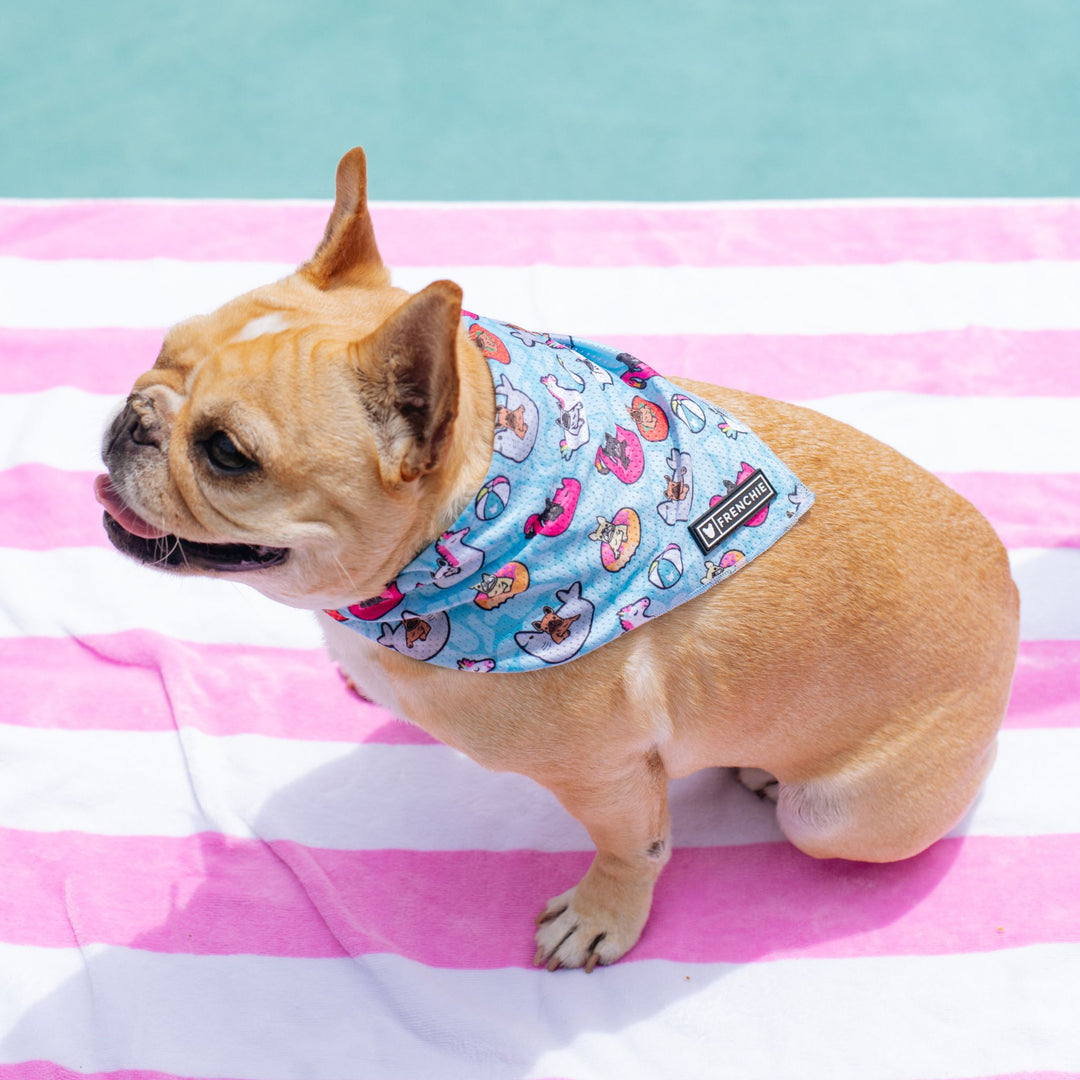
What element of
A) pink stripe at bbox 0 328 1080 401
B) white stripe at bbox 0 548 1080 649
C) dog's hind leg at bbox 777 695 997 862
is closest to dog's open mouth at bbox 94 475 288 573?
white stripe at bbox 0 548 1080 649

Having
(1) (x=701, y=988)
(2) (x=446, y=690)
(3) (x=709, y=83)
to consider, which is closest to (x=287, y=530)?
(2) (x=446, y=690)

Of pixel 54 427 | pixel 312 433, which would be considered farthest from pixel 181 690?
pixel 312 433

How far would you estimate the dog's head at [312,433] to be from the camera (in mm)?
1672

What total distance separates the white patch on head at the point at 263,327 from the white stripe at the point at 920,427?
180cm

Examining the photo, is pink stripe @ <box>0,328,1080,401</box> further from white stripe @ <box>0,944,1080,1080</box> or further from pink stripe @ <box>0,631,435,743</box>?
white stripe @ <box>0,944,1080,1080</box>

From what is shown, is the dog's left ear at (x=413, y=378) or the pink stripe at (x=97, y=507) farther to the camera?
the pink stripe at (x=97, y=507)

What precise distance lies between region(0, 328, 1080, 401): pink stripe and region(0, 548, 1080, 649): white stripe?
27.0 inches

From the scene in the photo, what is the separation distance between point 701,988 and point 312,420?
1659mm

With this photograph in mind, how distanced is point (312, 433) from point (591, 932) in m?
1.46

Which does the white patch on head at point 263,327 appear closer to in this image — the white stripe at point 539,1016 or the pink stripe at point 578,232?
the white stripe at point 539,1016

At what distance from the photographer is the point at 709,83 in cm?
534

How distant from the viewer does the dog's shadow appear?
2.47 metres

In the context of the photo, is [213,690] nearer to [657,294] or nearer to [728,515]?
[728,515]

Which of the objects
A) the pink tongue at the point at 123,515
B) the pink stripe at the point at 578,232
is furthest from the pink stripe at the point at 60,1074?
the pink stripe at the point at 578,232
